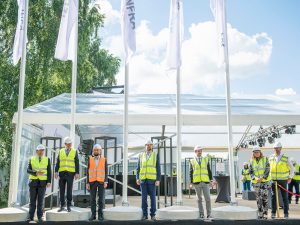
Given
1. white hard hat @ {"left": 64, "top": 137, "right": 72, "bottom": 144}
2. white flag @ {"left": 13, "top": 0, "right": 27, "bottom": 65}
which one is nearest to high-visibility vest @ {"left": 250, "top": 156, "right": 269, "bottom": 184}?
white hard hat @ {"left": 64, "top": 137, "right": 72, "bottom": 144}

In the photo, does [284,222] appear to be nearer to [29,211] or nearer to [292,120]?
[292,120]

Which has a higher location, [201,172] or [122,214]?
[201,172]

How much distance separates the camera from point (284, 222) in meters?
7.75

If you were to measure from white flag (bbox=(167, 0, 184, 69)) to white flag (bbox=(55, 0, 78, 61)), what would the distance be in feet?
7.83

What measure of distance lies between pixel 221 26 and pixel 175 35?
3.62 feet

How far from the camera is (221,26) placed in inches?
352

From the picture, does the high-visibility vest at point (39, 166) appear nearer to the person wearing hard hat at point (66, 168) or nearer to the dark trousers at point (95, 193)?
the person wearing hard hat at point (66, 168)

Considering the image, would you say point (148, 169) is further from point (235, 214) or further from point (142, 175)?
point (235, 214)

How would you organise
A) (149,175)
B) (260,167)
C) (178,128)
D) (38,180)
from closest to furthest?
(38,180)
(149,175)
(260,167)
(178,128)

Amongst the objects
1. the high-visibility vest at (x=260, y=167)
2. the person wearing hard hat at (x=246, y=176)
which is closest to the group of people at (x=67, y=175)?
the high-visibility vest at (x=260, y=167)

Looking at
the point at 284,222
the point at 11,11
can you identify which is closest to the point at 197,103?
the point at 284,222

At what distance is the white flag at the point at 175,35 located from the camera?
28.6 feet

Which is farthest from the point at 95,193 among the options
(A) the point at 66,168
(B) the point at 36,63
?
(B) the point at 36,63

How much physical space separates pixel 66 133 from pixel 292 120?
827 centimetres
